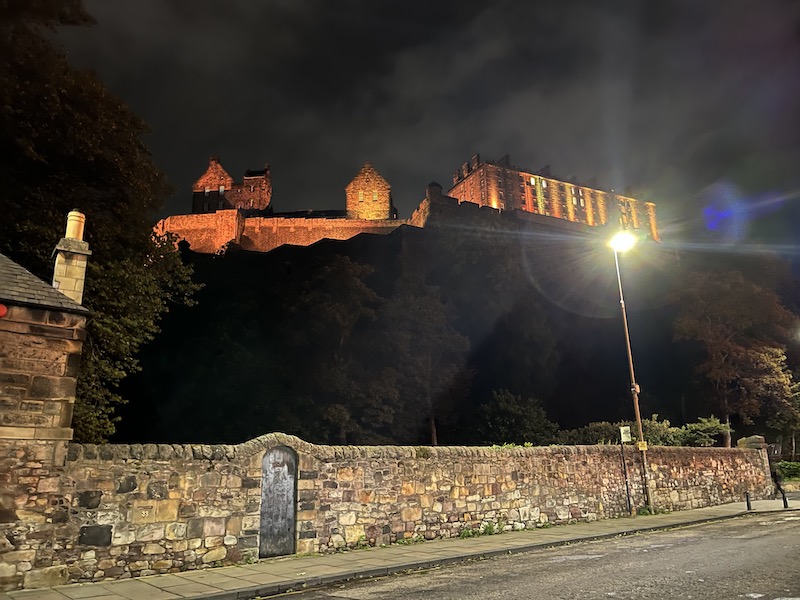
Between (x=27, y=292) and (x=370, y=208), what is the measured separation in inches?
2742

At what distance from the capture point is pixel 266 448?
1048 centimetres

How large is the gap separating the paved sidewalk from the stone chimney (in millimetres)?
4895

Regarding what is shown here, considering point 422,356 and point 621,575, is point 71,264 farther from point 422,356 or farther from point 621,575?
point 422,356

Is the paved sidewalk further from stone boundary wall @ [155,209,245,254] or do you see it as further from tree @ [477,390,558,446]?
stone boundary wall @ [155,209,245,254]

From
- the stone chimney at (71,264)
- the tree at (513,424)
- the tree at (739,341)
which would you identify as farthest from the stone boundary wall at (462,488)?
the tree at (739,341)

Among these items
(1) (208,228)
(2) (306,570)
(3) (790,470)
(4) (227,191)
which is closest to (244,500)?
(2) (306,570)

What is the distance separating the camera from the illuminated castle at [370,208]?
70500mm

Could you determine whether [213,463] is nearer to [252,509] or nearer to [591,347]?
[252,509]

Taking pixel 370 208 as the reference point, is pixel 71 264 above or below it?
below

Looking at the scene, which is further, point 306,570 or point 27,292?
point 306,570

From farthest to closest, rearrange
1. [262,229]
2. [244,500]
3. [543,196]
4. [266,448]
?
[543,196] < [262,229] < [266,448] < [244,500]

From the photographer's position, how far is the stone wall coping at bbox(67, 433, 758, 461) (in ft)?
28.5

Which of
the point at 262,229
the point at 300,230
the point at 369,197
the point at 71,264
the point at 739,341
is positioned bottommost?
the point at 71,264

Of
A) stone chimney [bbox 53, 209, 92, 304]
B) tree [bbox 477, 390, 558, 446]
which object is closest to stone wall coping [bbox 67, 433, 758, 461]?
stone chimney [bbox 53, 209, 92, 304]
